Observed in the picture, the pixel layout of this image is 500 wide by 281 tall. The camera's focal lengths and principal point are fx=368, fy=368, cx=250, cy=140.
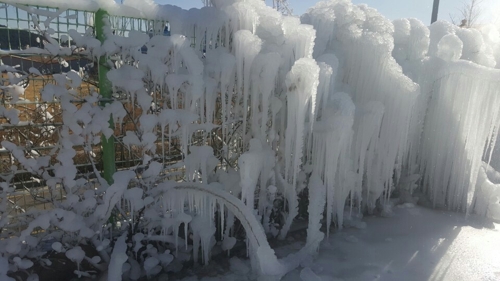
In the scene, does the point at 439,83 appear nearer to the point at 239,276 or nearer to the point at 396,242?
the point at 396,242

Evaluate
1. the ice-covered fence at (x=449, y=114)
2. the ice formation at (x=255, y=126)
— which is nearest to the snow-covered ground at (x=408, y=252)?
the ice formation at (x=255, y=126)

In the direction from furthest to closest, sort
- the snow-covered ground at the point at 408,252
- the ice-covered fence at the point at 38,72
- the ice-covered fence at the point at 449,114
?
the ice-covered fence at the point at 449,114 → the snow-covered ground at the point at 408,252 → the ice-covered fence at the point at 38,72

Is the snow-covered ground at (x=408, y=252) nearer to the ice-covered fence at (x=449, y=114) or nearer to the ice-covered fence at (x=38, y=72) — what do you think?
the ice-covered fence at (x=449, y=114)

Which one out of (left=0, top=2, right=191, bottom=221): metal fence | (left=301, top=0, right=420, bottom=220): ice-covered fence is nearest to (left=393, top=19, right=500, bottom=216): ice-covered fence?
(left=301, top=0, right=420, bottom=220): ice-covered fence

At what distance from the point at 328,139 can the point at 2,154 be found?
2399 mm

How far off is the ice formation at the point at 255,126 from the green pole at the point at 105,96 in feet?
0.20

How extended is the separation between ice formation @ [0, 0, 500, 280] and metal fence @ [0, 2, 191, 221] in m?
0.06

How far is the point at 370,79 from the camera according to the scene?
3557mm

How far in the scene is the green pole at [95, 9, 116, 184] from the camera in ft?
8.25

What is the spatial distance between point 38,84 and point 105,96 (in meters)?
0.42

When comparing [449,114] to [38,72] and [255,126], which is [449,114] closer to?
[255,126]

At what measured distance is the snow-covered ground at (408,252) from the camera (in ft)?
9.32

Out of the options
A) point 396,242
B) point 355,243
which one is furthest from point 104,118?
point 396,242

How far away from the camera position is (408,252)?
126 inches
